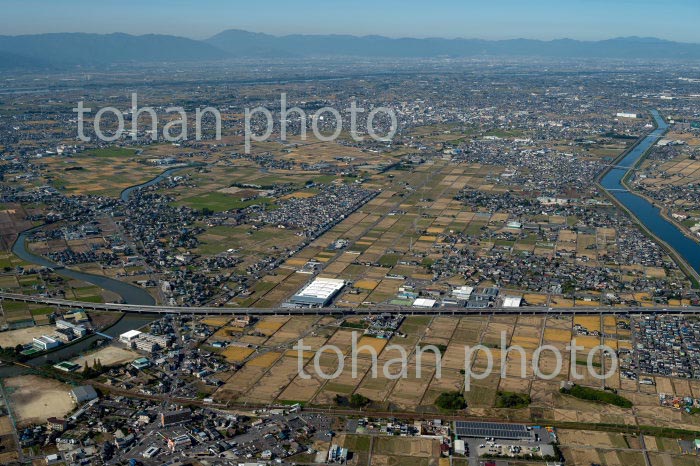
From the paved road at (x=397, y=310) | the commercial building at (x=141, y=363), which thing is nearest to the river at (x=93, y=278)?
the paved road at (x=397, y=310)

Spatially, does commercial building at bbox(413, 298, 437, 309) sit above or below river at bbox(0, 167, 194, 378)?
above

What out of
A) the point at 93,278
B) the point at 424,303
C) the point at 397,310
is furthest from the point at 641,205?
the point at 93,278

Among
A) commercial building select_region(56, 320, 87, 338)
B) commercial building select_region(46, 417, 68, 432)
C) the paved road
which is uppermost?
the paved road

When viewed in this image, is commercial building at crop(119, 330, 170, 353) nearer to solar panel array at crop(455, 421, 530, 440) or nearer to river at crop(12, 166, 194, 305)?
river at crop(12, 166, 194, 305)

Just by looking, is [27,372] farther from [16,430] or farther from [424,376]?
[424,376]

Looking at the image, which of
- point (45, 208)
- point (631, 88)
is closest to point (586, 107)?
point (631, 88)

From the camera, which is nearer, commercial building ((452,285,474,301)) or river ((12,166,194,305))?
commercial building ((452,285,474,301))

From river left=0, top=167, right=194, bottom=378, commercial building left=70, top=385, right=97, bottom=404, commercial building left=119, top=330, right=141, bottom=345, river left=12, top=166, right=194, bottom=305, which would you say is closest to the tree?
commercial building left=70, top=385, right=97, bottom=404

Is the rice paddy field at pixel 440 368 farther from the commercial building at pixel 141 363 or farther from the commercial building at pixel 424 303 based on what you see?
the commercial building at pixel 141 363
